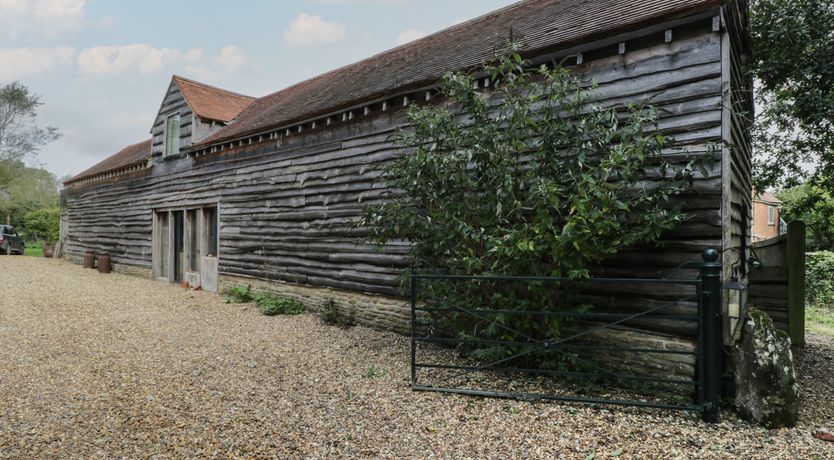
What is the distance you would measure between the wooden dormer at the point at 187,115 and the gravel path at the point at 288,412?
724 cm

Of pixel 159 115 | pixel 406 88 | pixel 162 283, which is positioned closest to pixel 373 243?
pixel 406 88

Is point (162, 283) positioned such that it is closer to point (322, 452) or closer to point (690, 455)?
point (322, 452)

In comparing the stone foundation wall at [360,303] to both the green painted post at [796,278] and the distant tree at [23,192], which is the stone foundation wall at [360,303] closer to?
the green painted post at [796,278]

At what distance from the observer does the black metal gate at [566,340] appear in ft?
13.5

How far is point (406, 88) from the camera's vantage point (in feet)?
22.2

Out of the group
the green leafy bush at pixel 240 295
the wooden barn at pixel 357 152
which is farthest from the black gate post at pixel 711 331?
the green leafy bush at pixel 240 295

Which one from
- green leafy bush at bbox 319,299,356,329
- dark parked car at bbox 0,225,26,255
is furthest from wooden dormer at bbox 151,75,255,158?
dark parked car at bbox 0,225,26,255

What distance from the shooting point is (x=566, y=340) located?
160 inches

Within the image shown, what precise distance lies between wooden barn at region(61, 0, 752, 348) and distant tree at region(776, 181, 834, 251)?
1739mm

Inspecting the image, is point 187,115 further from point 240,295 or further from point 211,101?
point 240,295

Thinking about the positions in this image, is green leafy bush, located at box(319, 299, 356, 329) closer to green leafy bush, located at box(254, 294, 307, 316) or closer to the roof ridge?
green leafy bush, located at box(254, 294, 307, 316)

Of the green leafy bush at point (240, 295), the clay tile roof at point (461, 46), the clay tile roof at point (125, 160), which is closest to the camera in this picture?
the clay tile roof at point (461, 46)

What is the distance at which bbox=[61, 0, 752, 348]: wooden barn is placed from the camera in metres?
4.40

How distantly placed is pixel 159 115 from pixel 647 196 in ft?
47.9
